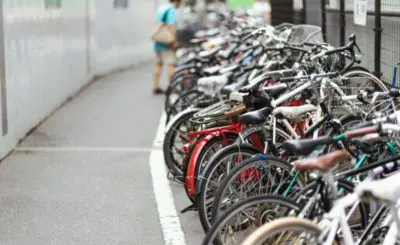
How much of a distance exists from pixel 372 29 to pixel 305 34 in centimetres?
75

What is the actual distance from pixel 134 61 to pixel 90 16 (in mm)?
6393

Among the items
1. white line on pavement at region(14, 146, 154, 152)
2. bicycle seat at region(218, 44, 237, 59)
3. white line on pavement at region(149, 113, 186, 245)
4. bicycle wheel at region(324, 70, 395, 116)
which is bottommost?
white line on pavement at region(14, 146, 154, 152)

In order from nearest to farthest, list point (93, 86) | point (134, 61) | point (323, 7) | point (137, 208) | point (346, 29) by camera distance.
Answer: point (137, 208)
point (346, 29)
point (323, 7)
point (93, 86)
point (134, 61)

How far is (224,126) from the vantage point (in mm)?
6320

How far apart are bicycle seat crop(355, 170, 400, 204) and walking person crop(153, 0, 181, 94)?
11245 mm

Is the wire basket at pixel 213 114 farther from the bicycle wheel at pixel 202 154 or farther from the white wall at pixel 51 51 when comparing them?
the white wall at pixel 51 51

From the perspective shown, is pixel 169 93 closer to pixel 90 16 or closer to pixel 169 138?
pixel 169 138

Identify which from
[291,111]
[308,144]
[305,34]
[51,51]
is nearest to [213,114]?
[291,111]

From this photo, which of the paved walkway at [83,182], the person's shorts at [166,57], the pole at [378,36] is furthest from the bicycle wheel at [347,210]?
the person's shorts at [166,57]

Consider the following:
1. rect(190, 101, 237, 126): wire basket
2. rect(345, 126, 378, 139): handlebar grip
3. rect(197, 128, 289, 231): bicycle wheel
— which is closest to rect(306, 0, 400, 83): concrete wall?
rect(190, 101, 237, 126): wire basket

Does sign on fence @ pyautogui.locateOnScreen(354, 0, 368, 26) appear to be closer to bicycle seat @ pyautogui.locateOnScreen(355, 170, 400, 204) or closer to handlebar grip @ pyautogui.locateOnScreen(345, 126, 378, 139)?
handlebar grip @ pyautogui.locateOnScreen(345, 126, 378, 139)

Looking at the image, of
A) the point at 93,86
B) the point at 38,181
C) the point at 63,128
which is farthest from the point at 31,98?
the point at 93,86

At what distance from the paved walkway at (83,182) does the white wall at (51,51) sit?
1.05ft

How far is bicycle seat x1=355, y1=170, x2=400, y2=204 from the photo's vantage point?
354 cm
